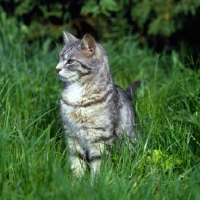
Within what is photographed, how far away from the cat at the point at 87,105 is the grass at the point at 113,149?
4.2 inches

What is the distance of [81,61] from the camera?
329cm

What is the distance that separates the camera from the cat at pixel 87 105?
3221 millimetres

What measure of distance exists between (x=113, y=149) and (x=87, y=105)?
322 millimetres

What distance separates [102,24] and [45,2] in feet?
2.19

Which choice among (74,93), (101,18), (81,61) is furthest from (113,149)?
(101,18)

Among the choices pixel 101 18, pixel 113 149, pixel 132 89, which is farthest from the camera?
pixel 101 18

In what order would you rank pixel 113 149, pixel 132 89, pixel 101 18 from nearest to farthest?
pixel 113 149, pixel 132 89, pixel 101 18

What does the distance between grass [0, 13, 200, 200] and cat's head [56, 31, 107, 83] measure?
0.34 meters

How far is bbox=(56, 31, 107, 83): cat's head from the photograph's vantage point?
3256mm

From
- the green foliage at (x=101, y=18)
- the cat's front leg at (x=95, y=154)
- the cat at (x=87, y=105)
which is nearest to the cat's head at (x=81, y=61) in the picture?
the cat at (x=87, y=105)

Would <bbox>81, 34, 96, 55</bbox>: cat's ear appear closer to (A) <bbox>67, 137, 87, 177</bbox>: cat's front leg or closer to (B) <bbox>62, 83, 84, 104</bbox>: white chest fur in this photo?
(B) <bbox>62, 83, 84, 104</bbox>: white chest fur

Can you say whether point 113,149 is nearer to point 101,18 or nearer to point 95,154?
point 95,154

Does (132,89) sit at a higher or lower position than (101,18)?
lower

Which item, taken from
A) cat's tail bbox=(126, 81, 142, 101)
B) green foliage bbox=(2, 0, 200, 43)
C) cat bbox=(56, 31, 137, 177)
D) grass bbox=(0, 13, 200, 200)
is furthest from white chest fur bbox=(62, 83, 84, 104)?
green foliage bbox=(2, 0, 200, 43)
